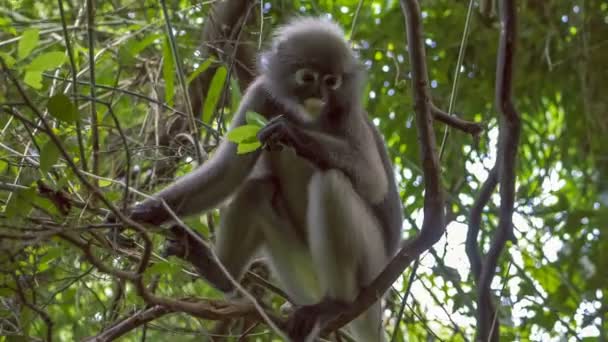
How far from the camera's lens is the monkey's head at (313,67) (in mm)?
4395

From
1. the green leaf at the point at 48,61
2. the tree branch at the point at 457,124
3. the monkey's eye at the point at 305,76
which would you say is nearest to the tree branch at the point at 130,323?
the green leaf at the point at 48,61

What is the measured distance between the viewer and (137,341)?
489 centimetres

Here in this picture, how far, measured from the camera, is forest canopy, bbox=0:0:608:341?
314 cm

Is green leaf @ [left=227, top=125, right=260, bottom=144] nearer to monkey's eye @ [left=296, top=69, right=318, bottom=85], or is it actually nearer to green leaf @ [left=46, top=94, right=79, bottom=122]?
green leaf @ [left=46, top=94, right=79, bottom=122]

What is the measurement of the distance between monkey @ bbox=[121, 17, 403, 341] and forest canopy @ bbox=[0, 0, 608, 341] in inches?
6.4

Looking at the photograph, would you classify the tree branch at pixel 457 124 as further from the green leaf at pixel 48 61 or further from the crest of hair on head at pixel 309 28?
the crest of hair on head at pixel 309 28

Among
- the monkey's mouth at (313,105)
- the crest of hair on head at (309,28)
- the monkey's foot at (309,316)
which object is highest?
the crest of hair on head at (309,28)

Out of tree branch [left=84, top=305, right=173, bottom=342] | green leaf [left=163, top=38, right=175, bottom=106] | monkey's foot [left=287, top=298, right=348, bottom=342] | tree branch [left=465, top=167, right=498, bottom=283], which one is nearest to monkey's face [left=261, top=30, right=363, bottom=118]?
green leaf [left=163, top=38, right=175, bottom=106]

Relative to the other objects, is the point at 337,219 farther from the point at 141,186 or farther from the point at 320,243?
the point at 141,186

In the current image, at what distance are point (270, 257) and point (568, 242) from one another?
1874 mm

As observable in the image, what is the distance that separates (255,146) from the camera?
3037 millimetres

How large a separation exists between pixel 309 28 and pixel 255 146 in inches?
68.2

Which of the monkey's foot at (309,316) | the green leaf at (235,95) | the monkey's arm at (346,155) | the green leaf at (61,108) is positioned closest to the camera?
the green leaf at (61,108)

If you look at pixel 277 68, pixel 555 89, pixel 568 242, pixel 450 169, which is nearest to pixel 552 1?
pixel 555 89
